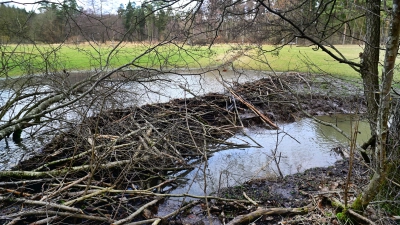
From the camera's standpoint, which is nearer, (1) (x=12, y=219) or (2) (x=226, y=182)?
(1) (x=12, y=219)

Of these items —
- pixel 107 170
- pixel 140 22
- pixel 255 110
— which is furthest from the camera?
pixel 255 110

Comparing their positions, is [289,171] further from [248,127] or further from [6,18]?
[6,18]

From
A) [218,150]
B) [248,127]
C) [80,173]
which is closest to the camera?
[80,173]

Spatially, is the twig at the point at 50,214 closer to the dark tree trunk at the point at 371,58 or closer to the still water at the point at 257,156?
the still water at the point at 257,156

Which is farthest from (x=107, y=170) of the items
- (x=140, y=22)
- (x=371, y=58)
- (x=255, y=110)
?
(x=255, y=110)

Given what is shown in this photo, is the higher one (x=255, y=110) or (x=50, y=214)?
(x=255, y=110)

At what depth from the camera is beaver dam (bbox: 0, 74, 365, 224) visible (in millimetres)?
3801

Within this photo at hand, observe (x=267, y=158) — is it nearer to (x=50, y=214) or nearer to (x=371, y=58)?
(x=371, y=58)

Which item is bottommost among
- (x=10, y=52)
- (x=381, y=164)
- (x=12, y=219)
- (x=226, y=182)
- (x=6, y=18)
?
(x=226, y=182)

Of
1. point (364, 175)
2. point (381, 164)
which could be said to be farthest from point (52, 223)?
point (364, 175)

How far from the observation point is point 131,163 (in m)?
4.49

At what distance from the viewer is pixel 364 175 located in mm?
4766

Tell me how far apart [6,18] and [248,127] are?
6.25 metres

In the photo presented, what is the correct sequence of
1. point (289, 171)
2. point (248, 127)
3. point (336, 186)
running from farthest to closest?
point (248, 127), point (289, 171), point (336, 186)
